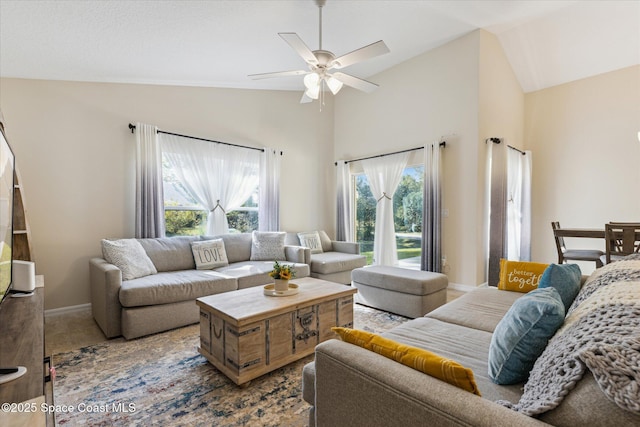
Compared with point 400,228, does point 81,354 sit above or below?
below

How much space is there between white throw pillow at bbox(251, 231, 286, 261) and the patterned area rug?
5.94 ft

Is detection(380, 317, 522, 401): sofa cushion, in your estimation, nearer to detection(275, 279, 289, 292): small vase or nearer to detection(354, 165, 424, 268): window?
detection(275, 279, 289, 292): small vase

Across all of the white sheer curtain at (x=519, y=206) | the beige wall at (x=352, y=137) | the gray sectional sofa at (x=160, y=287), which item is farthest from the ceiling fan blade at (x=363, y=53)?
the white sheer curtain at (x=519, y=206)

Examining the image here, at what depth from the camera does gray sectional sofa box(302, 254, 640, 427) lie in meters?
0.63

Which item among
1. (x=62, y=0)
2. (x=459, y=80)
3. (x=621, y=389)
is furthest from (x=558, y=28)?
(x=62, y=0)

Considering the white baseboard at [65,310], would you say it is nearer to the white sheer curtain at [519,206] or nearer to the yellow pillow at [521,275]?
the yellow pillow at [521,275]

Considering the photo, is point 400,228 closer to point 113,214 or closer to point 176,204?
point 176,204

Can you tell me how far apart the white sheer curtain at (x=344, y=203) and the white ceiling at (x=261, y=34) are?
166 cm

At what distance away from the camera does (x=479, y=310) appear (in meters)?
2.08

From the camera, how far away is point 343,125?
224 inches

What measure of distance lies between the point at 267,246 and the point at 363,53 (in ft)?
9.06

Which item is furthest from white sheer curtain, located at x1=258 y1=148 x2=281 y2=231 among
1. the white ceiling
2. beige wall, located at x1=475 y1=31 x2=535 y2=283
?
beige wall, located at x1=475 y1=31 x2=535 y2=283

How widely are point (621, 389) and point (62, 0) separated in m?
3.63

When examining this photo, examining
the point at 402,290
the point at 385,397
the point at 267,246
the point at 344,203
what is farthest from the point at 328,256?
the point at 385,397
